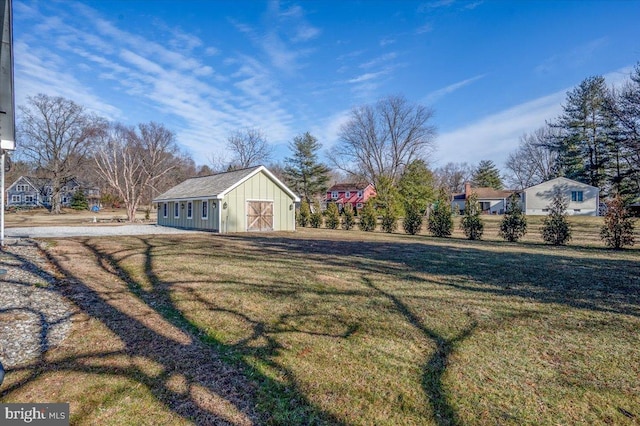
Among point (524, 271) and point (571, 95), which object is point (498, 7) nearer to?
point (524, 271)

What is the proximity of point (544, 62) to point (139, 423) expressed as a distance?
746 inches

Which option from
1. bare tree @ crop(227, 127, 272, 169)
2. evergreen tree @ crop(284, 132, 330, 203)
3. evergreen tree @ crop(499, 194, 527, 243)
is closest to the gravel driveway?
evergreen tree @ crop(499, 194, 527, 243)

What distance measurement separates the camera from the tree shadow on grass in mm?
2598

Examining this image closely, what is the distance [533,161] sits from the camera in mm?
48375

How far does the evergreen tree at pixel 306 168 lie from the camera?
44406 mm

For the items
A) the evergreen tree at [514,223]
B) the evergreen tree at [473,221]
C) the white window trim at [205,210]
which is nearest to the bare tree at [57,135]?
the white window trim at [205,210]

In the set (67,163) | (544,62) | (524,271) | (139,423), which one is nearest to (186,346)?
(139,423)

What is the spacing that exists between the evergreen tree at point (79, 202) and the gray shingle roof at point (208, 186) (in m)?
34.6

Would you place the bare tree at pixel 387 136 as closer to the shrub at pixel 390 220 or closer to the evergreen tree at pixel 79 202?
the shrub at pixel 390 220

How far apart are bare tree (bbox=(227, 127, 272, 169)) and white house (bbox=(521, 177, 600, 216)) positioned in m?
32.1

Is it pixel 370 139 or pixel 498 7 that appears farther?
pixel 370 139

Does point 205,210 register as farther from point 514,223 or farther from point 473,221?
point 514,223

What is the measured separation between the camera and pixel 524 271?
7.44m

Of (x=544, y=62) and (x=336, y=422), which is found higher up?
(x=544, y=62)
